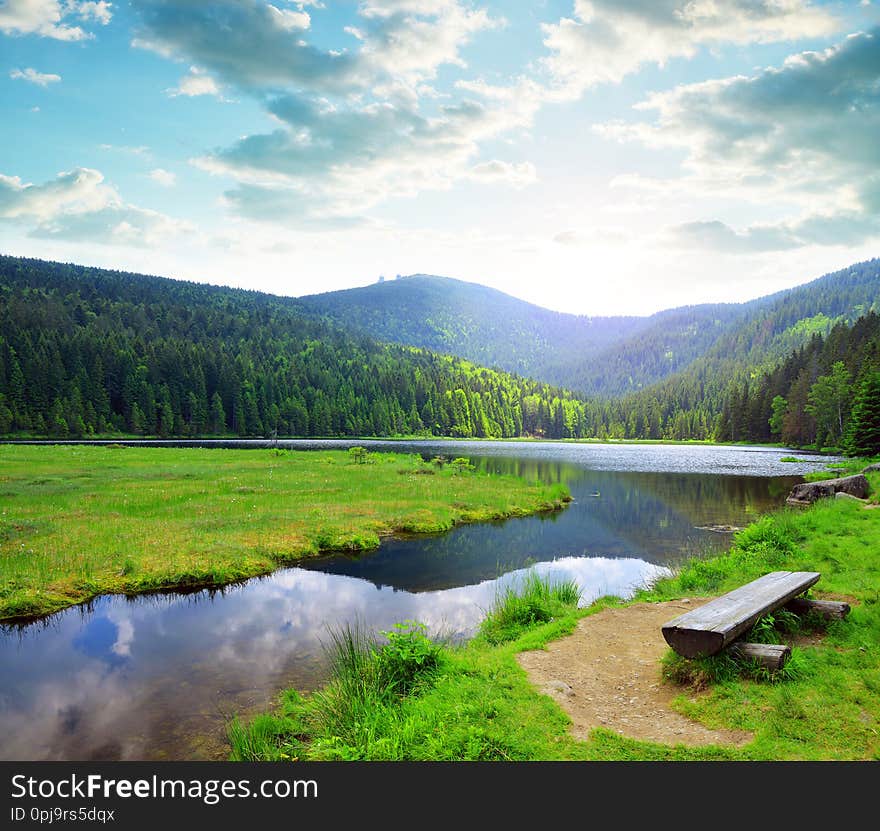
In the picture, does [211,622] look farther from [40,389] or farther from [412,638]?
[40,389]

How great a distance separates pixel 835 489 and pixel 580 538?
1456 cm

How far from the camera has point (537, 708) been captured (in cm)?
777

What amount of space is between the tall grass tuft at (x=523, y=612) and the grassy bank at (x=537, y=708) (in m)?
0.47

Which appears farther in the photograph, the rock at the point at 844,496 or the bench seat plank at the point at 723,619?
the rock at the point at 844,496

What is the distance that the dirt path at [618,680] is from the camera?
7.16 metres

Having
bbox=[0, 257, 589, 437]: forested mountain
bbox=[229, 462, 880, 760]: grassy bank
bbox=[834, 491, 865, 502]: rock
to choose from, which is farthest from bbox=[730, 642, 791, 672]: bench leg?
bbox=[0, 257, 589, 437]: forested mountain

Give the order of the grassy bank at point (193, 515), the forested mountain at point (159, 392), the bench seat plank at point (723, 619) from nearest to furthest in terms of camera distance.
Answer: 1. the bench seat plank at point (723, 619)
2. the grassy bank at point (193, 515)
3. the forested mountain at point (159, 392)

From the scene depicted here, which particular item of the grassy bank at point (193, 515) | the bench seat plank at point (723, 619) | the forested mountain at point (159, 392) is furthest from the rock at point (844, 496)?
the forested mountain at point (159, 392)

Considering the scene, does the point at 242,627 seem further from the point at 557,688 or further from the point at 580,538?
the point at 580,538

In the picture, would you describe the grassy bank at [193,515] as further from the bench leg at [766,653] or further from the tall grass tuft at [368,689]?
the bench leg at [766,653]

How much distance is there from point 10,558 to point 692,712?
21.3 metres

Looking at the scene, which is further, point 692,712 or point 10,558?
point 10,558

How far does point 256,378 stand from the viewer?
174 m
